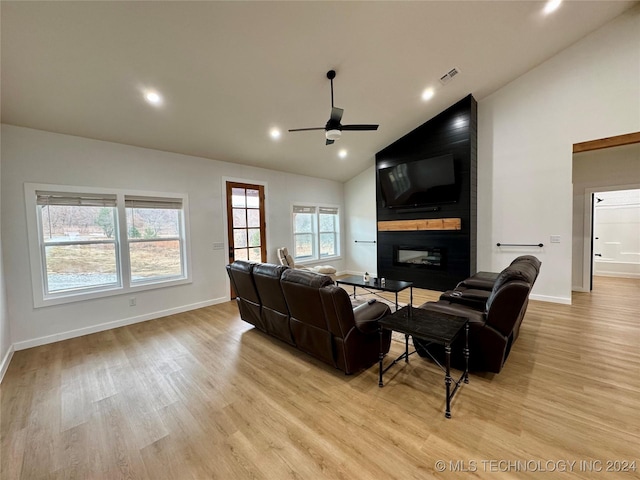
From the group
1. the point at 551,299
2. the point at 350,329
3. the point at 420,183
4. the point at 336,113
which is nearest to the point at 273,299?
the point at 350,329

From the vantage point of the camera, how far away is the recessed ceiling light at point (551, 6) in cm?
310

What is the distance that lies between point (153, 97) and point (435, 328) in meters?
3.85

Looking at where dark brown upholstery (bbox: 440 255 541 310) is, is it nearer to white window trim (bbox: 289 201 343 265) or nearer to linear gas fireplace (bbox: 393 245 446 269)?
linear gas fireplace (bbox: 393 245 446 269)

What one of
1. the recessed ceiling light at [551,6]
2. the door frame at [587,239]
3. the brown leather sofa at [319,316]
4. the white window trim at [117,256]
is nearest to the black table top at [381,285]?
the brown leather sofa at [319,316]

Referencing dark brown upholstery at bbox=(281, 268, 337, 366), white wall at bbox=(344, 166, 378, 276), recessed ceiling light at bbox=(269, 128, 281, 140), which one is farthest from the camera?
white wall at bbox=(344, 166, 378, 276)

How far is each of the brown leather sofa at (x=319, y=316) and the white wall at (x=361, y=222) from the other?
14.0 ft

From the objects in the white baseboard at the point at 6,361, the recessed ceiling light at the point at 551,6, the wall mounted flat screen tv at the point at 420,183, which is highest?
the recessed ceiling light at the point at 551,6

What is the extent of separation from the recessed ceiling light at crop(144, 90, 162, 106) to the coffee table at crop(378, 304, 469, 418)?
350 cm

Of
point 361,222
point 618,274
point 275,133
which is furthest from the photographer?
point 361,222

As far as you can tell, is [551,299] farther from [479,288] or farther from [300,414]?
[300,414]

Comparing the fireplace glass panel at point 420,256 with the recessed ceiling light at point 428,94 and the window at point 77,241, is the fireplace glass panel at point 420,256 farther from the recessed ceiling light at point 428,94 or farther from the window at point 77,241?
the window at point 77,241

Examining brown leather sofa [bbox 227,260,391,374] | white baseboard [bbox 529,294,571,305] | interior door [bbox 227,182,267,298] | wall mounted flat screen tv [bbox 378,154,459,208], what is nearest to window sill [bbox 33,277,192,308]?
interior door [bbox 227,182,267,298]

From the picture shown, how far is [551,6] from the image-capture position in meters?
3.17

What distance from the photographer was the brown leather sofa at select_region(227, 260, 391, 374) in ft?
7.42
